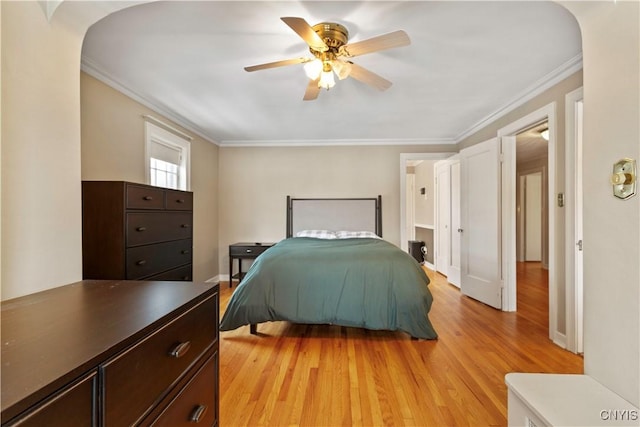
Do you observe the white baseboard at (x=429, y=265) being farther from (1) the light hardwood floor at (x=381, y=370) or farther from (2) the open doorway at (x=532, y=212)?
(1) the light hardwood floor at (x=381, y=370)

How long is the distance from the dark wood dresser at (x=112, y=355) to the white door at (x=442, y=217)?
462 cm

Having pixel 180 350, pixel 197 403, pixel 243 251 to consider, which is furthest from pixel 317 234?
pixel 180 350

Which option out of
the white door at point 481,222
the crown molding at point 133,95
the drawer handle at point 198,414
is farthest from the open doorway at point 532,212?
the drawer handle at point 198,414

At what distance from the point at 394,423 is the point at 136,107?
141 inches

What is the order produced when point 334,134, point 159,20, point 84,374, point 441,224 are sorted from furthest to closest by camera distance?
point 441,224 < point 334,134 < point 159,20 < point 84,374

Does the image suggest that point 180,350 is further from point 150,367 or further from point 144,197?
point 144,197

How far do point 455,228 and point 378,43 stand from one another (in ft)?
12.0

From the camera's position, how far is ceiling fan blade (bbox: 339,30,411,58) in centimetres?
166

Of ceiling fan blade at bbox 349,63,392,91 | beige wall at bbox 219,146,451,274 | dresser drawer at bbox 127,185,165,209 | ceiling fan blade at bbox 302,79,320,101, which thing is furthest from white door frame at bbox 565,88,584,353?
dresser drawer at bbox 127,185,165,209

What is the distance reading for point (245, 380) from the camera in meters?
2.04

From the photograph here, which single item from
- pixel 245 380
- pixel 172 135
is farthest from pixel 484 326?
pixel 172 135

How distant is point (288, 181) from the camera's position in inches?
197

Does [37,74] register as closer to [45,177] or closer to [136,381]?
[45,177]

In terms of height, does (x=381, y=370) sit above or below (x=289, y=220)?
below
